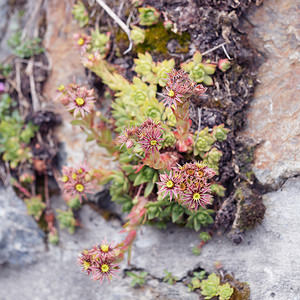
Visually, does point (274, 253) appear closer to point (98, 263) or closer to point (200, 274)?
point (200, 274)

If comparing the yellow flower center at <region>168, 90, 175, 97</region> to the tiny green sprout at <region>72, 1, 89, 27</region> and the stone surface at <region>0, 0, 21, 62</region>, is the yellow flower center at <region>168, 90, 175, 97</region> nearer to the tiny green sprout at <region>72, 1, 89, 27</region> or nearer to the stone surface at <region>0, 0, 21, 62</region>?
the tiny green sprout at <region>72, 1, 89, 27</region>

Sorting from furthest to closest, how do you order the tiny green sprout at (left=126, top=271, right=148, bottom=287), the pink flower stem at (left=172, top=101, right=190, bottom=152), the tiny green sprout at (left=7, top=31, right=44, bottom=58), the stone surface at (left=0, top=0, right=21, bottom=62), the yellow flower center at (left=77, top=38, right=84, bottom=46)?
the stone surface at (left=0, top=0, right=21, bottom=62) < the tiny green sprout at (left=7, top=31, right=44, bottom=58) < the yellow flower center at (left=77, top=38, right=84, bottom=46) < the tiny green sprout at (left=126, top=271, right=148, bottom=287) < the pink flower stem at (left=172, top=101, right=190, bottom=152)

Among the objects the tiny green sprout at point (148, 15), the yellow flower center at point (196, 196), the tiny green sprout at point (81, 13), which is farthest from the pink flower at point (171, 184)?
the tiny green sprout at point (81, 13)

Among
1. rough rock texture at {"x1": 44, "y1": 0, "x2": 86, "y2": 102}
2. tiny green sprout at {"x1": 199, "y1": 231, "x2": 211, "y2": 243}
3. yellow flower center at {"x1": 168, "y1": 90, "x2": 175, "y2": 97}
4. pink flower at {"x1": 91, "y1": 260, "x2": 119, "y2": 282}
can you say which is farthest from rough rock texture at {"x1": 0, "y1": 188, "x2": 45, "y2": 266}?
yellow flower center at {"x1": 168, "y1": 90, "x2": 175, "y2": 97}

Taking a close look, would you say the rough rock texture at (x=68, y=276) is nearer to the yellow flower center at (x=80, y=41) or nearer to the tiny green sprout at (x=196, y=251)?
the tiny green sprout at (x=196, y=251)

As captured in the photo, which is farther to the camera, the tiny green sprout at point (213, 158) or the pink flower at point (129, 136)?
the tiny green sprout at point (213, 158)

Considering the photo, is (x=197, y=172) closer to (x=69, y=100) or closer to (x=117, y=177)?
(x=117, y=177)

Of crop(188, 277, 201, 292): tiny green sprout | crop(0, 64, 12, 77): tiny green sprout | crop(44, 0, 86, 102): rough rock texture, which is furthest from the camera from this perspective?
crop(0, 64, 12, 77): tiny green sprout
